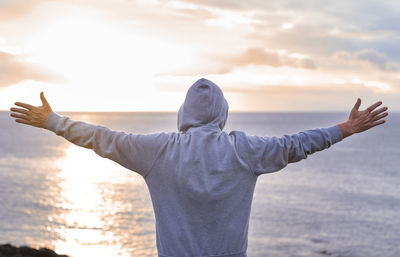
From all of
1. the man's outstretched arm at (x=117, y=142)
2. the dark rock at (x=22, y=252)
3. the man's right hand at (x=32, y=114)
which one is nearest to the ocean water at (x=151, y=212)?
the dark rock at (x=22, y=252)

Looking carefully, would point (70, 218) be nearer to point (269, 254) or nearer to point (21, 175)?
point (269, 254)

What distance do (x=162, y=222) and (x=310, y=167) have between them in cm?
6417

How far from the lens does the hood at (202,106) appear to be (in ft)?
8.96

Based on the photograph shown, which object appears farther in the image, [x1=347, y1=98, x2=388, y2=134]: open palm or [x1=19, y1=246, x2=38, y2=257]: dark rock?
[x1=19, y1=246, x2=38, y2=257]: dark rock

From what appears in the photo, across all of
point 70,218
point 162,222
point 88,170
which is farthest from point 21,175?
point 162,222

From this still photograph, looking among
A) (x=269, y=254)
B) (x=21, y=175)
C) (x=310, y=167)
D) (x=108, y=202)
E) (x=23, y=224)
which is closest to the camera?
(x=269, y=254)

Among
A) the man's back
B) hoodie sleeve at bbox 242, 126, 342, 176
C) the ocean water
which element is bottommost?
the ocean water

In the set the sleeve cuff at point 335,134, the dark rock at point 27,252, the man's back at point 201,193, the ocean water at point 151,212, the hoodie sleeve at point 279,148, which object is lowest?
the ocean water at point 151,212

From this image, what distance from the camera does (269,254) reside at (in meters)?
23.6

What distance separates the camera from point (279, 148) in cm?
269

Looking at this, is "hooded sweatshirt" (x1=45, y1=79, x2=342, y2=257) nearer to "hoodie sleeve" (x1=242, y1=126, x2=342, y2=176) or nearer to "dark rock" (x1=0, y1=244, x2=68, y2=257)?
"hoodie sleeve" (x1=242, y1=126, x2=342, y2=176)

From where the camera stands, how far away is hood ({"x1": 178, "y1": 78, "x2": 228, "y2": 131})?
8.96 ft

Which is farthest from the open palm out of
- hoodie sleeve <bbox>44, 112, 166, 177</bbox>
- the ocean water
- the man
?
the ocean water

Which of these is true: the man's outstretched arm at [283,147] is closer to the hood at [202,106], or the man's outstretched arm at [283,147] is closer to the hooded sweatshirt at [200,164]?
Answer: the hooded sweatshirt at [200,164]
